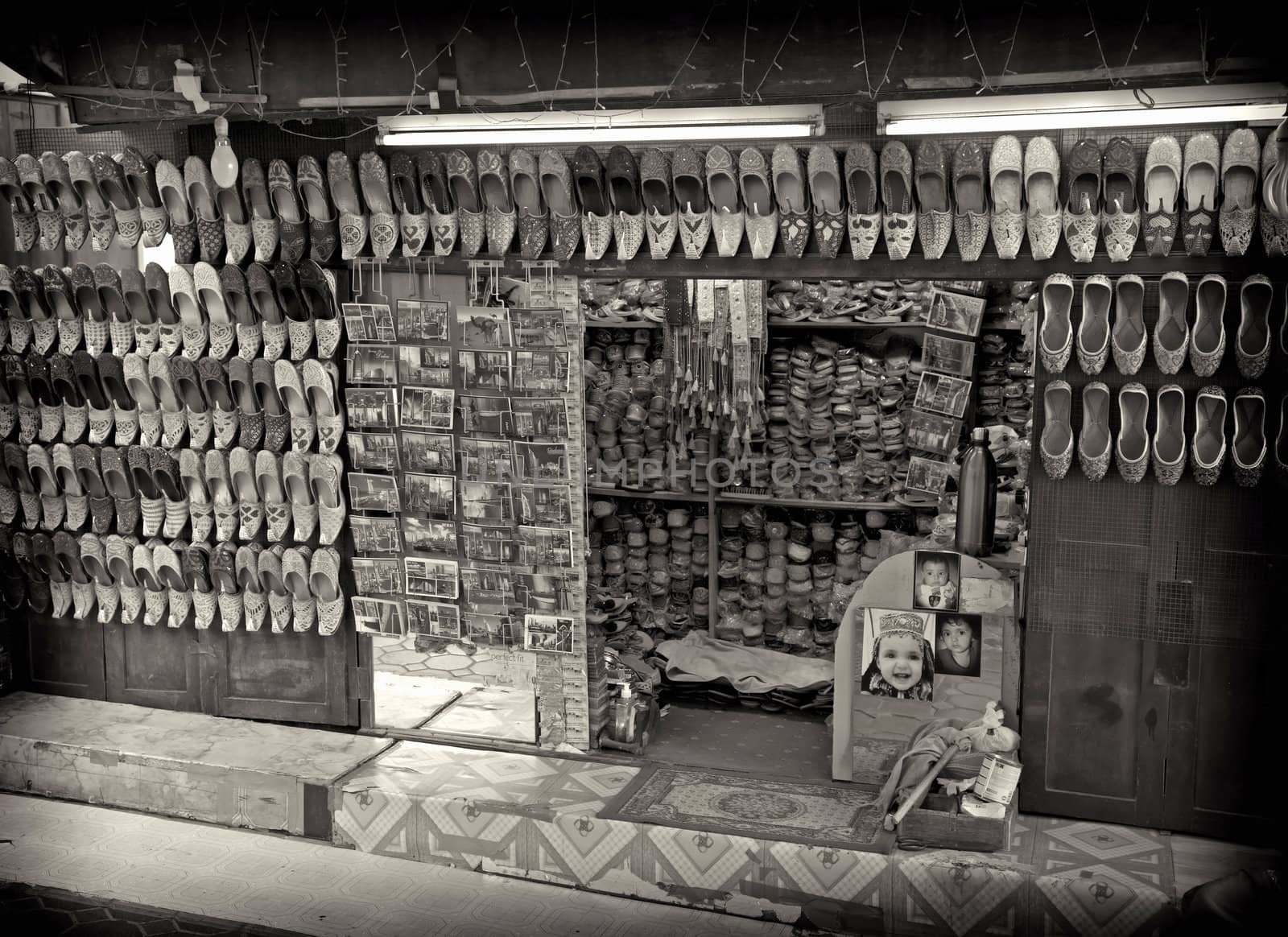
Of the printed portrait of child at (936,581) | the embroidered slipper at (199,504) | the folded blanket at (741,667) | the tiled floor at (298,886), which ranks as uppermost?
the embroidered slipper at (199,504)

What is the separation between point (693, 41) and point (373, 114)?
1406 millimetres

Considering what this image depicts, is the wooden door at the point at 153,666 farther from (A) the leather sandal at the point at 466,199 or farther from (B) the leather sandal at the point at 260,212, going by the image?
(A) the leather sandal at the point at 466,199

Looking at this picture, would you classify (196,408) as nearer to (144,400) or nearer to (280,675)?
(144,400)

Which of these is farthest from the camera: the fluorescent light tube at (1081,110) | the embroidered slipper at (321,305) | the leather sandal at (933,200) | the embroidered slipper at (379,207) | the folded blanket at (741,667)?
the folded blanket at (741,667)

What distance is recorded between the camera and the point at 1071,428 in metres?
4.73

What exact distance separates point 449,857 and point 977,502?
9.17ft

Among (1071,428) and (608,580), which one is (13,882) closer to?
(608,580)

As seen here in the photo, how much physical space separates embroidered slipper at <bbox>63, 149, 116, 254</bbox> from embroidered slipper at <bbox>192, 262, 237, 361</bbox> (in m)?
0.50

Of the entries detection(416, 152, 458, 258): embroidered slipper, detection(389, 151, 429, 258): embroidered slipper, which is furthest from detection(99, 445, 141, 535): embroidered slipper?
detection(416, 152, 458, 258): embroidered slipper

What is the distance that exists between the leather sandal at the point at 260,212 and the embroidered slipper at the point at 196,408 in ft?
2.32

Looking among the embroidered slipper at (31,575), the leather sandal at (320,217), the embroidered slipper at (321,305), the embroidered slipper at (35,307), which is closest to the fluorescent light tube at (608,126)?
the leather sandal at (320,217)

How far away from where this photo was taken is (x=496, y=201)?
17.3ft

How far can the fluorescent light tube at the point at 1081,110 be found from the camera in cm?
425

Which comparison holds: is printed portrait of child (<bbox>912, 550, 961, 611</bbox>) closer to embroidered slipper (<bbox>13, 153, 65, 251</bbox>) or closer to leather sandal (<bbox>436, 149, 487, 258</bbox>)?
leather sandal (<bbox>436, 149, 487, 258</bbox>)
